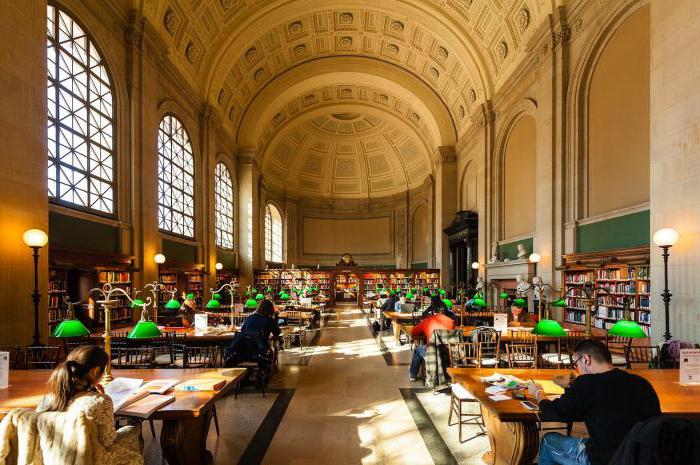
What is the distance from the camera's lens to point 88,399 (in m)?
2.52

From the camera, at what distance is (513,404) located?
331cm

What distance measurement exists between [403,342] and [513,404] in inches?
310

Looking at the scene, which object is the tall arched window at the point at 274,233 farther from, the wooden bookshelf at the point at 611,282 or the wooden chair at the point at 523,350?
the wooden chair at the point at 523,350

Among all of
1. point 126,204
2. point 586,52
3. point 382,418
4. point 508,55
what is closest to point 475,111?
point 508,55

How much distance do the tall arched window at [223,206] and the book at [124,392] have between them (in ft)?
49.8

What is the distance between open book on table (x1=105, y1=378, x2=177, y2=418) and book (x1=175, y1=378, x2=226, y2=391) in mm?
93

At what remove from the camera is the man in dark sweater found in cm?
245

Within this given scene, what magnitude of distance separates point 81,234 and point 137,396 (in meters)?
7.12

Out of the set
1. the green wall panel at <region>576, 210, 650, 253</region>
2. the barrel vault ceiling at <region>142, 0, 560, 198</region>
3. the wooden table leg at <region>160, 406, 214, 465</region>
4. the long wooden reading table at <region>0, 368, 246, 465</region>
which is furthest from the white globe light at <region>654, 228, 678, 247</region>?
the barrel vault ceiling at <region>142, 0, 560, 198</region>

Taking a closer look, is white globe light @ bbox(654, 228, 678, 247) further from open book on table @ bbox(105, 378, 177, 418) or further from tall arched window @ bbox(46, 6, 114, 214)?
tall arched window @ bbox(46, 6, 114, 214)

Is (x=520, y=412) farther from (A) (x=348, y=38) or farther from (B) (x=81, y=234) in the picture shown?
(A) (x=348, y=38)

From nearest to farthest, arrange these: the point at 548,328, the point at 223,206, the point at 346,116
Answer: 1. the point at 548,328
2. the point at 223,206
3. the point at 346,116

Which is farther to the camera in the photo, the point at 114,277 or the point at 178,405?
the point at 114,277

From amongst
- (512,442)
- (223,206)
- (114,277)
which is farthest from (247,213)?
(512,442)
